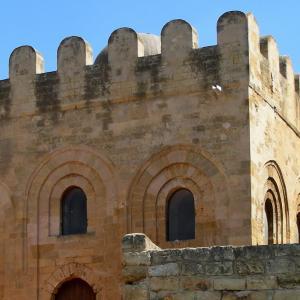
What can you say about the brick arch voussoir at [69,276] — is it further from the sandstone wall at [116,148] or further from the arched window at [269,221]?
the arched window at [269,221]

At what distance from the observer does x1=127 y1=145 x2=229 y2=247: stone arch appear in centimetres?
2116

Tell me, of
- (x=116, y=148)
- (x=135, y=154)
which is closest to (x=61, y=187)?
(x=116, y=148)

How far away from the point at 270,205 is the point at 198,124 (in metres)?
3.00

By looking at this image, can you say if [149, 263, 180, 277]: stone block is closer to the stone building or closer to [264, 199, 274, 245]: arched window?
the stone building

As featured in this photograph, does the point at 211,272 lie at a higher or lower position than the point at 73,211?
lower

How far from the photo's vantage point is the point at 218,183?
21.3 metres

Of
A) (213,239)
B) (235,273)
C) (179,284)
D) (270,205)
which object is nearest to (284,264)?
(235,273)

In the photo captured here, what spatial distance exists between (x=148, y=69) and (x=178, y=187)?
10.1 feet

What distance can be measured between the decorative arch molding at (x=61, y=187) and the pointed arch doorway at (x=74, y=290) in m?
0.95

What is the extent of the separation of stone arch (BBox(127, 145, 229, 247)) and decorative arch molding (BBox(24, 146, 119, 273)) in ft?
2.48

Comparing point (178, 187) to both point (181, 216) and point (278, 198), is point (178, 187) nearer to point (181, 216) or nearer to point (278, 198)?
point (181, 216)

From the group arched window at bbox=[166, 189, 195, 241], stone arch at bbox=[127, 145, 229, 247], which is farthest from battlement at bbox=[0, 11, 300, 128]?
arched window at bbox=[166, 189, 195, 241]

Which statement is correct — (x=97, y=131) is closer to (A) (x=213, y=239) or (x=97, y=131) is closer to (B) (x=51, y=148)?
(B) (x=51, y=148)

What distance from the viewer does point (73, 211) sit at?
23172mm
